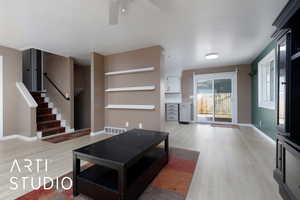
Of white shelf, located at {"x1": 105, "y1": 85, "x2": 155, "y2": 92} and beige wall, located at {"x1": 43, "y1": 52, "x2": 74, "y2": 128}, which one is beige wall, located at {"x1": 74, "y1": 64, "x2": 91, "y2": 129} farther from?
white shelf, located at {"x1": 105, "y1": 85, "x2": 155, "y2": 92}

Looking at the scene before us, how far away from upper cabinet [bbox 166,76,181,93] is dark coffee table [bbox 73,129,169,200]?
4958 millimetres

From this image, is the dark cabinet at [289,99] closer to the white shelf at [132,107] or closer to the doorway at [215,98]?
the white shelf at [132,107]

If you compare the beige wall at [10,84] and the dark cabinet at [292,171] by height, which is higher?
the beige wall at [10,84]

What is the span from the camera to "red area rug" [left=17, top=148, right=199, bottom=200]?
1.47 metres

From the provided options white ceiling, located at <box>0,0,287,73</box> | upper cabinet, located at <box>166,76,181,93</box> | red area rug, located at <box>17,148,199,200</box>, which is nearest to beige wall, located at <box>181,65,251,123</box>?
white ceiling, located at <box>0,0,287,73</box>

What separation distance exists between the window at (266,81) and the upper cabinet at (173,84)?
3008mm

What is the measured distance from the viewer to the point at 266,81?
4.01m

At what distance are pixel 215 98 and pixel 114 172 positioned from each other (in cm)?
552

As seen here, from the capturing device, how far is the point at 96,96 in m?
4.01

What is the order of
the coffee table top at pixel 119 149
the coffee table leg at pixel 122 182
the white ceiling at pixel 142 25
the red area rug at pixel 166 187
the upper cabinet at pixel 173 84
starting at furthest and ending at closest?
the upper cabinet at pixel 173 84 → the white ceiling at pixel 142 25 → the red area rug at pixel 166 187 → the coffee table top at pixel 119 149 → the coffee table leg at pixel 122 182

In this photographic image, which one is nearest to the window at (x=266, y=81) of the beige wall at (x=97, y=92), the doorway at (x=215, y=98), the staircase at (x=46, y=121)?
the doorway at (x=215, y=98)

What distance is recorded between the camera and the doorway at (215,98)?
562 cm

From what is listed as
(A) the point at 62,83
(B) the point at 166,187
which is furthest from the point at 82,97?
(B) the point at 166,187

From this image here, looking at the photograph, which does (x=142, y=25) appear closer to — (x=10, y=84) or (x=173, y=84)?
(x=10, y=84)
